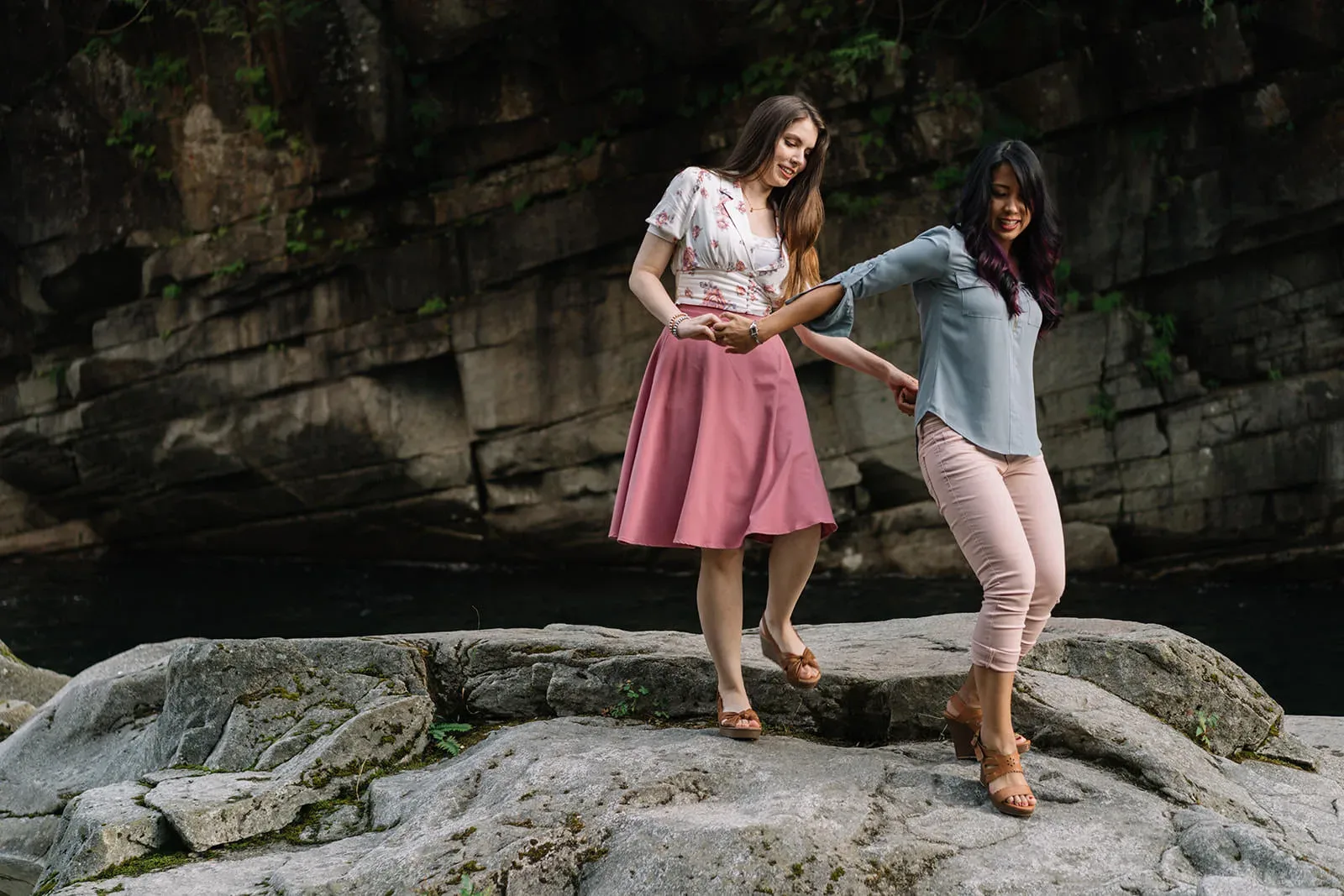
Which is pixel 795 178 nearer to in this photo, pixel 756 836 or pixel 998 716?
pixel 998 716

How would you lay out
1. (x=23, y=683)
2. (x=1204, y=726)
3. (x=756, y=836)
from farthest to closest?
(x=23, y=683), (x=1204, y=726), (x=756, y=836)

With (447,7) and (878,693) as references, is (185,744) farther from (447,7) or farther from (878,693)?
(447,7)

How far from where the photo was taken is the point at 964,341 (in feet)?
13.6

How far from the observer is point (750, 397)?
4609 millimetres

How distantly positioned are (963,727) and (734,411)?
1320 millimetres

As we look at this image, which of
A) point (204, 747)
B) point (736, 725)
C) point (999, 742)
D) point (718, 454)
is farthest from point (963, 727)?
point (204, 747)

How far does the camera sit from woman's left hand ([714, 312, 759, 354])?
14.0ft

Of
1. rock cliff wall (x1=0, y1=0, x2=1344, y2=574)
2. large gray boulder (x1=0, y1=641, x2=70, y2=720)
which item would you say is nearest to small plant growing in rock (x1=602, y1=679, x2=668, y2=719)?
large gray boulder (x1=0, y1=641, x2=70, y2=720)

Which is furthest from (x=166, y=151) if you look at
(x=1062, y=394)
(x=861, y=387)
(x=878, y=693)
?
(x=878, y=693)

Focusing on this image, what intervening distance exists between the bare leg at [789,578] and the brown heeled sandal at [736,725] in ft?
0.74

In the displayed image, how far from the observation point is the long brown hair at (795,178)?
4.53m

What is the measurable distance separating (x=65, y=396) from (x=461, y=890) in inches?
644

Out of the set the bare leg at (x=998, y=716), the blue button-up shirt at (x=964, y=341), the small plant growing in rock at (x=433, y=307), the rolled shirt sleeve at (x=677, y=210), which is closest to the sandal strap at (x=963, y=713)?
the bare leg at (x=998, y=716)

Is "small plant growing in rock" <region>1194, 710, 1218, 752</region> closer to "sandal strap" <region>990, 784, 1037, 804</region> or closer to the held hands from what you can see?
"sandal strap" <region>990, 784, 1037, 804</region>
